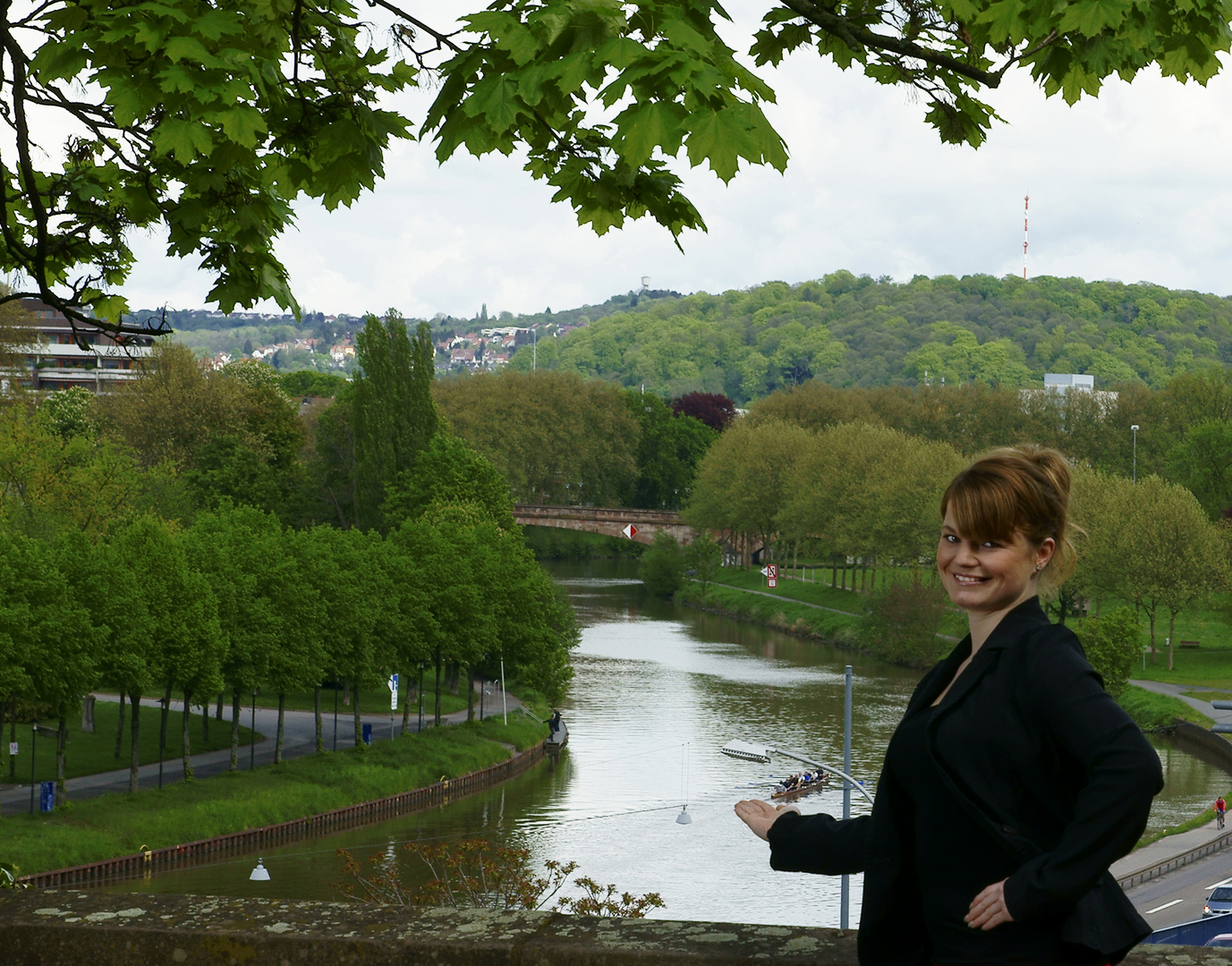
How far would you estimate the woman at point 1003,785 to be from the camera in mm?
2434

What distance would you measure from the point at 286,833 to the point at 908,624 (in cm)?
3275

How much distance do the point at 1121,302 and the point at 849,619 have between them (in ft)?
387

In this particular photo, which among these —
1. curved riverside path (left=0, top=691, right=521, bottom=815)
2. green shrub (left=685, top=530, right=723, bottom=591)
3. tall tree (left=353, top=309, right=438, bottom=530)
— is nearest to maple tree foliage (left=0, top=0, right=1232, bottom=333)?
curved riverside path (left=0, top=691, right=521, bottom=815)

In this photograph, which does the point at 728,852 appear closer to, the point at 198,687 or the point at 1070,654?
the point at 198,687

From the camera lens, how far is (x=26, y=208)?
7.20 m

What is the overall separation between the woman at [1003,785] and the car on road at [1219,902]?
2725cm

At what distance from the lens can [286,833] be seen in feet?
106

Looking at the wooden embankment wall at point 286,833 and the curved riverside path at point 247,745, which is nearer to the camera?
Result: the wooden embankment wall at point 286,833

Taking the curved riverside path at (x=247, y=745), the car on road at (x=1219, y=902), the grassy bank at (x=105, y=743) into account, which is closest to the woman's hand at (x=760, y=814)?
the car on road at (x=1219, y=902)

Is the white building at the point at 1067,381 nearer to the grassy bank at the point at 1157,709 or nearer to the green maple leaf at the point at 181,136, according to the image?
the grassy bank at the point at 1157,709

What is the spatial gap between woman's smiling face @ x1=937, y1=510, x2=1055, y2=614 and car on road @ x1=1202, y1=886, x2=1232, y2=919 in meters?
27.3

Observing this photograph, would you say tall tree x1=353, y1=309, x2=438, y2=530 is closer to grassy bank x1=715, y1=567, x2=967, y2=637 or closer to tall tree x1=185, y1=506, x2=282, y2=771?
tall tree x1=185, y1=506, x2=282, y2=771

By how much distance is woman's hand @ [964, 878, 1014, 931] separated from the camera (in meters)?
2.51

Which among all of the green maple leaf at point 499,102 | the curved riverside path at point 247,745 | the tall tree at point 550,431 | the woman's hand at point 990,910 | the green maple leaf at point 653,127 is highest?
the tall tree at point 550,431
